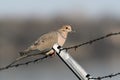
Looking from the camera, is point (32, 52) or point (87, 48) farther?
point (87, 48)

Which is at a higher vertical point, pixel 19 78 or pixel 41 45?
pixel 19 78

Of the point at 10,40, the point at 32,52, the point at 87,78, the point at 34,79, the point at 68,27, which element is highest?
the point at 10,40

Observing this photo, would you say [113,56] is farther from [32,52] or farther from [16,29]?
[32,52]

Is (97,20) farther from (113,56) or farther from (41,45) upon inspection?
(41,45)

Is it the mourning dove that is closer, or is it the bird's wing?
the mourning dove

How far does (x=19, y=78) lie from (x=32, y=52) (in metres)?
19.5

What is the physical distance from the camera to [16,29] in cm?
4991

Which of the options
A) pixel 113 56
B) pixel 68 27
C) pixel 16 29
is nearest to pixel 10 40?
pixel 16 29

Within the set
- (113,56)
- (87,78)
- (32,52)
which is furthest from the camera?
(113,56)

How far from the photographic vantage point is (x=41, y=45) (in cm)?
1037

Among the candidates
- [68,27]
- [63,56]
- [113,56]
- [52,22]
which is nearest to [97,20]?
[52,22]

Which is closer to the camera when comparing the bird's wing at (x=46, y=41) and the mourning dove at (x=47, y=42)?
the mourning dove at (x=47, y=42)

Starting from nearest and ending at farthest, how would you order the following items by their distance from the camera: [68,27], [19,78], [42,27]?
[68,27]
[19,78]
[42,27]

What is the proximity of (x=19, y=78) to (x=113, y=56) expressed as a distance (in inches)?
661
